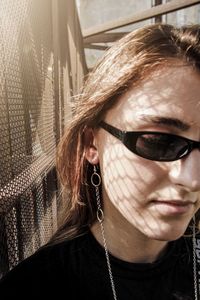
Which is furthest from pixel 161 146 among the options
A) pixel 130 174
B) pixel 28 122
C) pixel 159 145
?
pixel 28 122

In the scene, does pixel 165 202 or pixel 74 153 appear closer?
pixel 165 202

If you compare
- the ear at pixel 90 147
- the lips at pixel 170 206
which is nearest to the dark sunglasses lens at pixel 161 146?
the lips at pixel 170 206

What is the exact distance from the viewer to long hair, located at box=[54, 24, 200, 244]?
50.9 inches

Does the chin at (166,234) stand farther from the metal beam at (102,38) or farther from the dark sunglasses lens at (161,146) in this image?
the metal beam at (102,38)

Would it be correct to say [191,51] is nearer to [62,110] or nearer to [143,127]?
[143,127]

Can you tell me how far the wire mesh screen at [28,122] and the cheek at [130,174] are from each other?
34 centimetres

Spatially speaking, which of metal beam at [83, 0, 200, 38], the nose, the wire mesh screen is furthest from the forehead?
metal beam at [83, 0, 200, 38]

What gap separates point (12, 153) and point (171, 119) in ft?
1.76

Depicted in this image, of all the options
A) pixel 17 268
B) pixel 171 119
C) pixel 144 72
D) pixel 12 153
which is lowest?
pixel 17 268

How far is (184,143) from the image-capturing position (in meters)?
1.18

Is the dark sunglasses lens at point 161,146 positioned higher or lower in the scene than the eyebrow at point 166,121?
lower

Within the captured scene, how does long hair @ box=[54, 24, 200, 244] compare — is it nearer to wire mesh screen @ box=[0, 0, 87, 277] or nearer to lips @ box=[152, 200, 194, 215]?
wire mesh screen @ box=[0, 0, 87, 277]

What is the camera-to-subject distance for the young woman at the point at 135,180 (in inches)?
46.9


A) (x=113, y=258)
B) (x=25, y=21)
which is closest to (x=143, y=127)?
(x=113, y=258)
